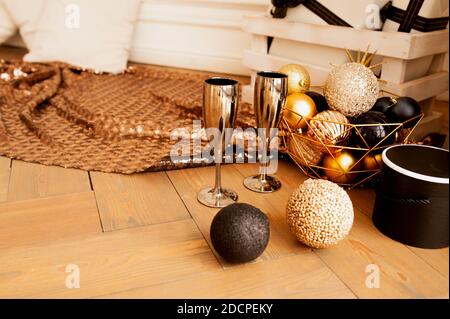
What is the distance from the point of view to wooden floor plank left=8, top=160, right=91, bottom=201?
2.62ft

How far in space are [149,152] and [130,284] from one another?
43 cm

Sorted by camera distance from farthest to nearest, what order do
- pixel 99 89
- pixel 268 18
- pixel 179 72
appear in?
pixel 179 72 < pixel 99 89 < pixel 268 18

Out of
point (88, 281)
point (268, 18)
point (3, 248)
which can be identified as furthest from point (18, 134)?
point (268, 18)

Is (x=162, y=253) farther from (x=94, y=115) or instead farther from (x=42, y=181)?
(x=94, y=115)

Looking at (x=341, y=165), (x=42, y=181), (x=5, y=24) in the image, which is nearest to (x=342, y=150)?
(x=341, y=165)

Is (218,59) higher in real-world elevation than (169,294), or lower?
higher

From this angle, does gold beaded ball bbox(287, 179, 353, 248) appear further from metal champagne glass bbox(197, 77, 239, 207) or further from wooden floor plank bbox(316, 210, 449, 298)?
metal champagne glass bbox(197, 77, 239, 207)

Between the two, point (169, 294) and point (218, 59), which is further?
point (218, 59)

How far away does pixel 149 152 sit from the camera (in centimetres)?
95

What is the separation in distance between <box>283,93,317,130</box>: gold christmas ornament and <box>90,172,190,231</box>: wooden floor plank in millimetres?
267

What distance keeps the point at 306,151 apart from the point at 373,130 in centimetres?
13

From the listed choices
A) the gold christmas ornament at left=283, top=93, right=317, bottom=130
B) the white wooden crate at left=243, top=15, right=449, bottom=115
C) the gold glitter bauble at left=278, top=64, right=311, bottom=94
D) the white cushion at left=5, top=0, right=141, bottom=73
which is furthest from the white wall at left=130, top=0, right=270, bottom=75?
the gold christmas ornament at left=283, top=93, right=317, bottom=130

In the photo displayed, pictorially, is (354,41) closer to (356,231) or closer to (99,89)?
(356,231)

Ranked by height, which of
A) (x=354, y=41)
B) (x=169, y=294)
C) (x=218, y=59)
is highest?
(x=354, y=41)
